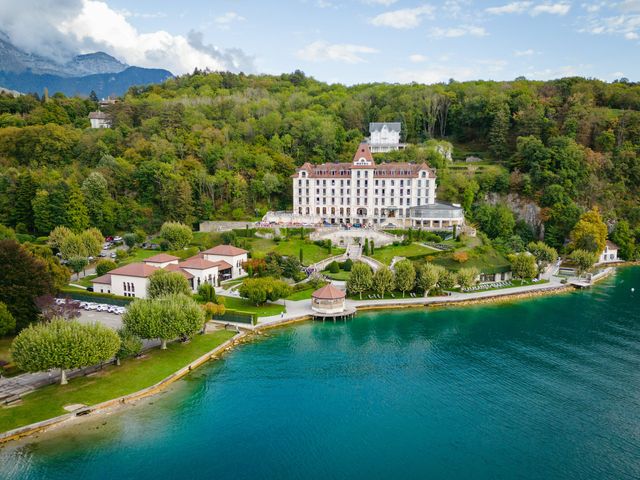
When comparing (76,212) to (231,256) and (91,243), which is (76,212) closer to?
(91,243)

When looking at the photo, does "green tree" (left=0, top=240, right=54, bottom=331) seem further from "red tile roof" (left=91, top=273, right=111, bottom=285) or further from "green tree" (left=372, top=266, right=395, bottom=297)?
"green tree" (left=372, top=266, right=395, bottom=297)

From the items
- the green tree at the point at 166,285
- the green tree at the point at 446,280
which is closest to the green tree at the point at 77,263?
the green tree at the point at 166,285

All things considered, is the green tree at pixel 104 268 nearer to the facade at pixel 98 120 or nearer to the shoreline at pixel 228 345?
the shoreline at pixel 228 345

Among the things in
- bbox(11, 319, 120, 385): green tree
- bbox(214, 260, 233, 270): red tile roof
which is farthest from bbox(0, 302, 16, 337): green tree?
bbox(214, 260, 233, 270): red tile roof

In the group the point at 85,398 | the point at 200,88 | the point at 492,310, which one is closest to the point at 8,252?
the point at 85,398

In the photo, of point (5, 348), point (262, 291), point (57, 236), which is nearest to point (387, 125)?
point (262, 291)
